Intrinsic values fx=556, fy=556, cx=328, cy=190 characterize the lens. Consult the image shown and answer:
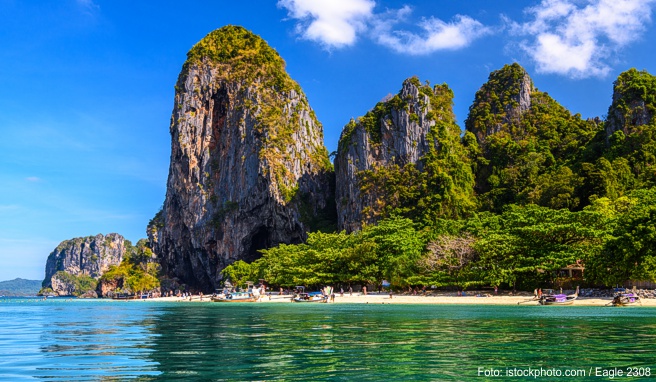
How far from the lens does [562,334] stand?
17.6 metres

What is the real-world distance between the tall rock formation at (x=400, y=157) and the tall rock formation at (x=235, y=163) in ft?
43.6

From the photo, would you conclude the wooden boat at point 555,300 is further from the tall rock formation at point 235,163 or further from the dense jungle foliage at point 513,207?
the tall rock formation at point 235,163

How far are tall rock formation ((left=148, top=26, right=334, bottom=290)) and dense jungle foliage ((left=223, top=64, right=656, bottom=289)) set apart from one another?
19.3 meters

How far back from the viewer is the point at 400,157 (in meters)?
101

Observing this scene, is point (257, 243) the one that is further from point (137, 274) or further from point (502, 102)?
point (502, 102)

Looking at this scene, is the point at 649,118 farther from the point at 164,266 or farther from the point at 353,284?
the point at 164,266

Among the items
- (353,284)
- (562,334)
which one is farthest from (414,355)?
(353,284)

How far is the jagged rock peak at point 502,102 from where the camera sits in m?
106

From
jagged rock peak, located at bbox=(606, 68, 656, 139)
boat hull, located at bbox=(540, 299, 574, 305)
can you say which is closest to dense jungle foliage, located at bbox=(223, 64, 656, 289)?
jagged rock peak, located at bbox=(606, 68, 656, 139)

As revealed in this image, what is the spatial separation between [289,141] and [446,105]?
34.1 meters

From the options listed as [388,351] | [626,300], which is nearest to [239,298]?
[626,300]

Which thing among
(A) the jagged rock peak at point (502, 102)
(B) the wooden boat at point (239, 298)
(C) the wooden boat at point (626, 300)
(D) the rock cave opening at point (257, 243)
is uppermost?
(A) the jagged rock peak at point (502, 102)

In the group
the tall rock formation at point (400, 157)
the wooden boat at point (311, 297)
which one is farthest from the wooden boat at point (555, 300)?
the tall rock formation at point (400, 157)

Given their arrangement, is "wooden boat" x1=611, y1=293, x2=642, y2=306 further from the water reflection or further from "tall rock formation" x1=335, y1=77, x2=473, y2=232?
"tall rock formation" x1=335, y1=77, x2=473, y2=232
